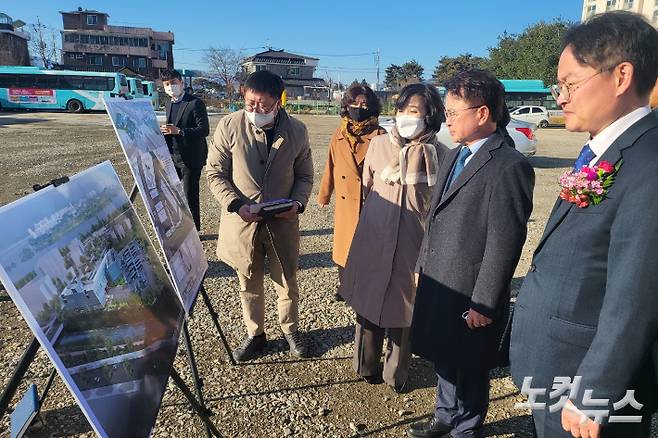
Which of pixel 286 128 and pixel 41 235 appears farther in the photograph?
pixel 286 128

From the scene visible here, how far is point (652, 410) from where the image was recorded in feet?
4.53

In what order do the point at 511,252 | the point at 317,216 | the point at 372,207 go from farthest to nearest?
the point at 317,216 → the point at 372,207 → the point at 511,252

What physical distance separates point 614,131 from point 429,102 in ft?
3.99

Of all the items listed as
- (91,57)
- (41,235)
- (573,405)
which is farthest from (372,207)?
(91,57)

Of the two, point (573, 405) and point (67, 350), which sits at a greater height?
point (67, 350)

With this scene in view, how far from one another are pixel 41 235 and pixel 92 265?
25 centimetres

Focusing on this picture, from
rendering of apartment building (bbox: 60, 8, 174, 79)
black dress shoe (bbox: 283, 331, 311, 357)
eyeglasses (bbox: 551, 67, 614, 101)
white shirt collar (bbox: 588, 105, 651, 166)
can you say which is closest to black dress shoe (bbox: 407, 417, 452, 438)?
black dress shoe (bbox: 283, 331, 311, 357)

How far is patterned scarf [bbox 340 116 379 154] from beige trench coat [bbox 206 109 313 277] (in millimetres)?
511

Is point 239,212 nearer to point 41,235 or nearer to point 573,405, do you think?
point 41,235

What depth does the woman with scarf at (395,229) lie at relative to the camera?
2.44m

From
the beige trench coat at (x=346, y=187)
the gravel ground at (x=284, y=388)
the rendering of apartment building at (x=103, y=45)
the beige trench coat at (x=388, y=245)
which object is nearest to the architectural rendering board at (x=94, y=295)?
the gravel ground at (x=284, y=388)

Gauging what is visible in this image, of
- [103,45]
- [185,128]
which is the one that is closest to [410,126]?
[185,128]

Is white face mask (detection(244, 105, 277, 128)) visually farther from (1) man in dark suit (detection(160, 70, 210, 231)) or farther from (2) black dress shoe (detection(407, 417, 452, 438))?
(1) man in dark suit (detection(160, 70, 210, 231))

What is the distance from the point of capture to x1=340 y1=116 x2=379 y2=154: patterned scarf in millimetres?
3332
